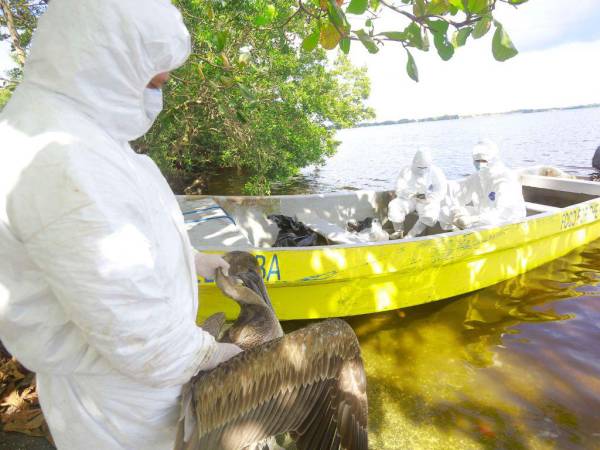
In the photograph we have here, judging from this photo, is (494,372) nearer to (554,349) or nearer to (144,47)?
(554,349)

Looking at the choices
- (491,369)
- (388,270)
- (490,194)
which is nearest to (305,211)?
(388,270)

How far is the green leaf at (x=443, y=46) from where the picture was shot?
5.34ft

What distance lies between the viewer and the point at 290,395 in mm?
1275

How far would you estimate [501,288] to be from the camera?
551cm

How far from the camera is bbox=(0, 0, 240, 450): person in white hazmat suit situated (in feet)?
2.60

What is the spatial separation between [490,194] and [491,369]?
2789 mm

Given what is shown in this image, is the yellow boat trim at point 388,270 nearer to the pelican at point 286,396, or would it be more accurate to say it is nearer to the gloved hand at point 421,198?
the gloved hand at point 421,198

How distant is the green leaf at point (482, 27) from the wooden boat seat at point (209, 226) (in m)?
2.96

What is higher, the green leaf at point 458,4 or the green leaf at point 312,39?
the green leaf at point 312,39

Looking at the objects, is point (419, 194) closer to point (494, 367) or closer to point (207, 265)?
point (494, 367)

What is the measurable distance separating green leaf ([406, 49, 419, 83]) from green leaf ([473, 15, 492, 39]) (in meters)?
0.26

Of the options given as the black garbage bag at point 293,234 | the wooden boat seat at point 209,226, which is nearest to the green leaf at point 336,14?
the wooden boat seat at point 209,226

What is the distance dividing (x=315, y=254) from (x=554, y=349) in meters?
3.02

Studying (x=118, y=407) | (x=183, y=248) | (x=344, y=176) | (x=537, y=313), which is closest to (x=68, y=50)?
(x=183, y=248)
